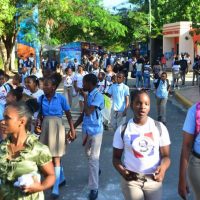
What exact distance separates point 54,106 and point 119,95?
3915mm

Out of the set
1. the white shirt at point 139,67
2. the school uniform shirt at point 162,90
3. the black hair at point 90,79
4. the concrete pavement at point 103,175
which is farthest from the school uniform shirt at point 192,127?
the white shirt at point 139,67

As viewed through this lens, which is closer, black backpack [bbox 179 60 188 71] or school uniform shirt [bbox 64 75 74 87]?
school uniform shirt [bbox 64 75 74 87]

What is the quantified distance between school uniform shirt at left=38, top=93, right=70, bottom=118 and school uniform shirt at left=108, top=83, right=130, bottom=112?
3.74 metres

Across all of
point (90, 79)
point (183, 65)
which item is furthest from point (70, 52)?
point (90, 79)

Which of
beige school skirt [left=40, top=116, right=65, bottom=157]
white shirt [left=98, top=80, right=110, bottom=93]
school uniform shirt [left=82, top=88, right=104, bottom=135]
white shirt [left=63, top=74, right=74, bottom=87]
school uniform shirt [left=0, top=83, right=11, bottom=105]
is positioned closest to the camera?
beige school skirt [left=40, top=116, right=65, bottom=157]

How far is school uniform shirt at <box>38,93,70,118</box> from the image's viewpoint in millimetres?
5910

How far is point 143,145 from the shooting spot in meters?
3.78

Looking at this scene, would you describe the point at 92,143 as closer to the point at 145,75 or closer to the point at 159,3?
the point at 145,75

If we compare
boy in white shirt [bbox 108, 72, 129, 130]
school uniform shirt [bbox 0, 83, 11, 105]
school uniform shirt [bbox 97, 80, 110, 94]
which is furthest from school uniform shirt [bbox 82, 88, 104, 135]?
school uniform shirt [bbox 97, 80, 110, 94]

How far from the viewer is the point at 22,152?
3.15 meters

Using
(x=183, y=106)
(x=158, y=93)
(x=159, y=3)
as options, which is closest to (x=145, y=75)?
(x=183, y=106)

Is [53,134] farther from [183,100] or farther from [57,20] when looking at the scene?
[57,20]

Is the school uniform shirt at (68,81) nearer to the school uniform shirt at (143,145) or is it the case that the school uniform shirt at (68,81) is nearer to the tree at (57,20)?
the tree at (57,20)

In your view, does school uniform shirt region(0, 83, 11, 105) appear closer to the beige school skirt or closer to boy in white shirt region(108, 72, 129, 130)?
the beige school skirt
